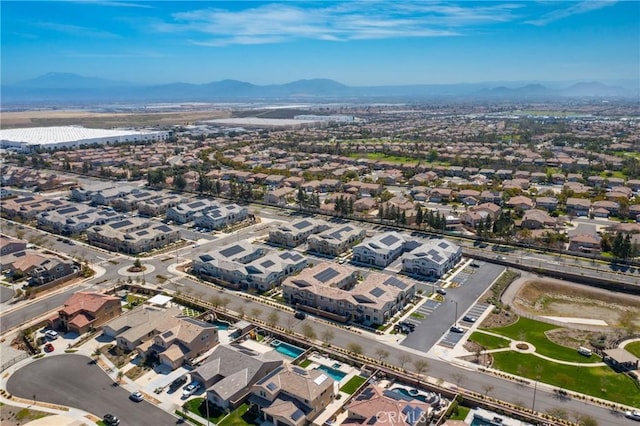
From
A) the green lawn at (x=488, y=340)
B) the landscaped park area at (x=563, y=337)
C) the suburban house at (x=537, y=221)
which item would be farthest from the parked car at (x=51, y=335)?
the suburban house at (x=537, y=221)

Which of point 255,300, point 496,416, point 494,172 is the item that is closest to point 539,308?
point 496,416

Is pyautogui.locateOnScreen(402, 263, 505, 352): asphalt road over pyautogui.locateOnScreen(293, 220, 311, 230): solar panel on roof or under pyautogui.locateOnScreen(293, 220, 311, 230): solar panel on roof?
under

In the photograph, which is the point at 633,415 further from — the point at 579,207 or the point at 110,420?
the point at 579,207

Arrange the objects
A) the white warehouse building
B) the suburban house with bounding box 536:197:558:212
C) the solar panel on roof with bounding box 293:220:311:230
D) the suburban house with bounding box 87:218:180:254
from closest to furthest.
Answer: the suburban house with bounding box 87:218:180:254 → the solar panel on roof with bounding box 293:220:311:230 → the suburban house with bounding box 536:197:558:212 → the white warehouse building

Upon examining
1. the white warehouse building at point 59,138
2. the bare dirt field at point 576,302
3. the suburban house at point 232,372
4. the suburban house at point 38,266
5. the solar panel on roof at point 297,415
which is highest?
the white warehouse building at point 59,138

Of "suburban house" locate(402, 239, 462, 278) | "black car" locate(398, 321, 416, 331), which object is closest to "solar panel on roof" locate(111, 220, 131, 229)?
"suburban house" locate(402, 239, 462, 278)

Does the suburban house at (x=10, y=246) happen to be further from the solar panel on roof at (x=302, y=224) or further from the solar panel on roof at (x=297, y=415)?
the solar panel on roof at (x=297, y=415)

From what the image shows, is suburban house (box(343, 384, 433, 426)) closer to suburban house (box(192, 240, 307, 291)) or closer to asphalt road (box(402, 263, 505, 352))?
asphalt road (box(402, 263, 505, 352))
